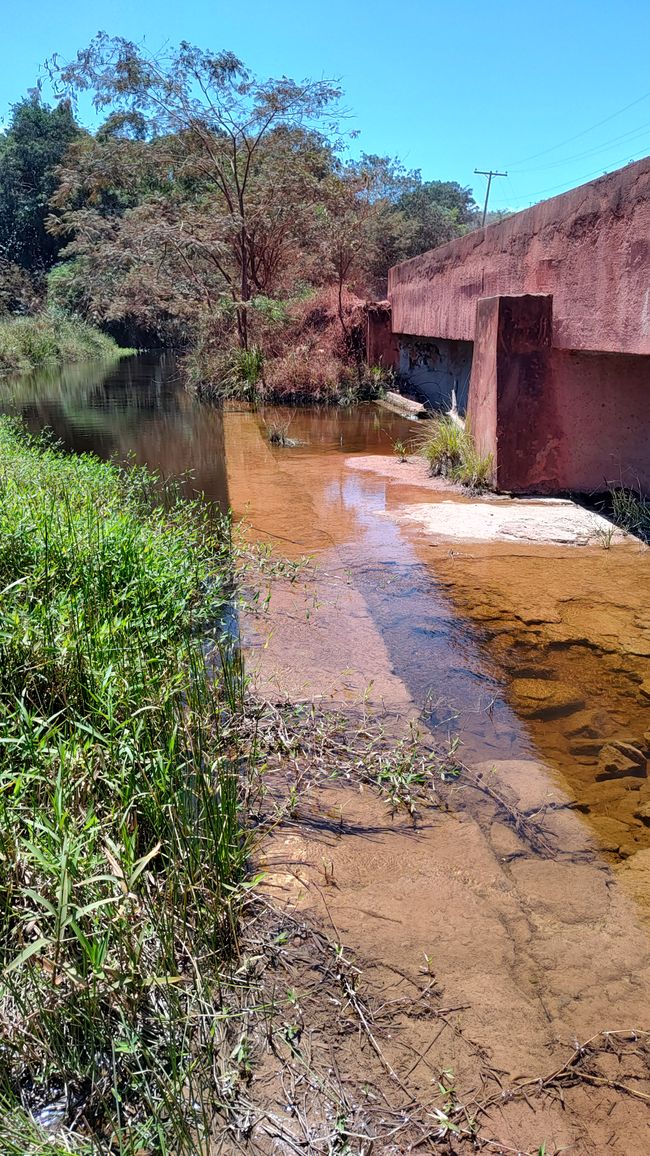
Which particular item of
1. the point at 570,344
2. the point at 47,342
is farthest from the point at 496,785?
the point at 47,342

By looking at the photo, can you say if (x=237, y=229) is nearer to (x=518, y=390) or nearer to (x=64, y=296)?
(x=518, y=390)

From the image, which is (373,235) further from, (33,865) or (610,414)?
(33,865)

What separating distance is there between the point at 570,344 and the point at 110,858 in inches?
211

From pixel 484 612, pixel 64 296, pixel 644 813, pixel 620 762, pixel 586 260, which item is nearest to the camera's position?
pixel 644 813

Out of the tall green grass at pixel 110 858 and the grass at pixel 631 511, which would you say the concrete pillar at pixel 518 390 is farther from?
the tall green grass at pixel 110 858

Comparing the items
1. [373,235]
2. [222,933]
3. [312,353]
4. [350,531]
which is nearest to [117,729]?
[222,933]

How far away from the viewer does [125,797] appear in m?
2.37

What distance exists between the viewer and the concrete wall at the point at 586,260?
16.4 feet

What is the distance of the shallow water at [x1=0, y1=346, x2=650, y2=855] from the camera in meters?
3.14

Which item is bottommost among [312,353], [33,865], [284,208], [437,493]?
[33,865]

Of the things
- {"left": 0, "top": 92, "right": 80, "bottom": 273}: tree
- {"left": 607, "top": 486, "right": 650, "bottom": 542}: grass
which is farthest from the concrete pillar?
{"left": 0, "top": 92, "right": 80, "bottom": 273}: tree

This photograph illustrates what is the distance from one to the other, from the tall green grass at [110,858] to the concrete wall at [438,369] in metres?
7.82

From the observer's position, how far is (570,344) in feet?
19.7

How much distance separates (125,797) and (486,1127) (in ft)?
4.34
